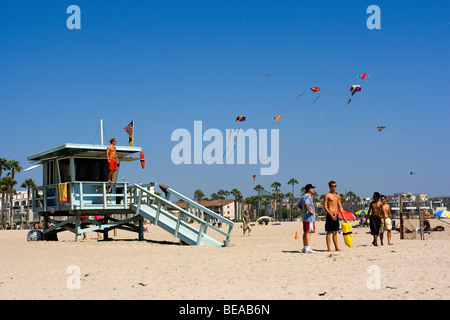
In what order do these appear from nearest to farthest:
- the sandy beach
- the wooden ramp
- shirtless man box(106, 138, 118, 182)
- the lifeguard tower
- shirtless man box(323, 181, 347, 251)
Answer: the sandy beach
shirtless man box(323, 181, 347, 251)
the wooden ramp
the lifeguard tower
shirtless man box(106, 138, 118, 182)

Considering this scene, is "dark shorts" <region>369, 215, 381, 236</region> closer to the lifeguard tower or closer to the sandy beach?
the sandy beach

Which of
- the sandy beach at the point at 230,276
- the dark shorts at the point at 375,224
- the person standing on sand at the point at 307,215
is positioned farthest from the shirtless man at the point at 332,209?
the dark shorts at the point at 375,224

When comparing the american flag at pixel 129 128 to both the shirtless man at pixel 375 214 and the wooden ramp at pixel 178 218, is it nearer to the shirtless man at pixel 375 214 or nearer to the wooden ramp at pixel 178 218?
the wooden ramp at pixel 178 218

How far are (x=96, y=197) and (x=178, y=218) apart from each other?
3504 millimetres

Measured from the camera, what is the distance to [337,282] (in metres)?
7.80

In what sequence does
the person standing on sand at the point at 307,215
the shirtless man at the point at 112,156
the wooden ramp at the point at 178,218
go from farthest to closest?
1. the shirtless man at the point at 112,156
2. the wooden ramp at the point at 178,218
3. the person standing on sand at the point at 307,215

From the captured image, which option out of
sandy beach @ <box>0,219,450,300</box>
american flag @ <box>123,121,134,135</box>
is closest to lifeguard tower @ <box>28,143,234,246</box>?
american flag @ <box>123,121,134,135</box>

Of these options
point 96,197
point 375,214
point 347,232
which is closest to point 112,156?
point 96,197

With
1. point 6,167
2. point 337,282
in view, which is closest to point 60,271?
point 337,282

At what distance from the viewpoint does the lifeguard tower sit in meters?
16.0

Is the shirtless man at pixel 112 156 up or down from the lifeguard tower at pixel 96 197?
up

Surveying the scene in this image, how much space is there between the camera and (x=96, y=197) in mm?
17406

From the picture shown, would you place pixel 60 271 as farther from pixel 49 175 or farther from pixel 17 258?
pixel 49 175

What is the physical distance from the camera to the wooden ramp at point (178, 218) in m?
15.5
